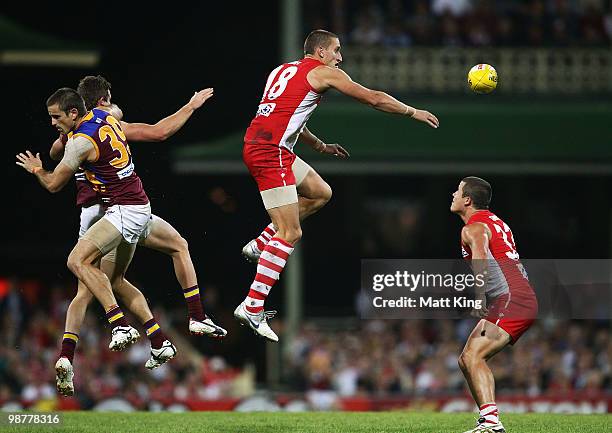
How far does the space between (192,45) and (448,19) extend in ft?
17.2

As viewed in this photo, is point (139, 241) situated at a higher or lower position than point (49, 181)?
lower

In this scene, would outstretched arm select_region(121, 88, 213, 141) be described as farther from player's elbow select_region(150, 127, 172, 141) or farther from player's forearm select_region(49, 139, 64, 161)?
player's forearm select_region(49, 139, 64, 161)

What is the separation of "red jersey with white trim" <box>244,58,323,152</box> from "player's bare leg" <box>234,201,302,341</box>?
588 mm

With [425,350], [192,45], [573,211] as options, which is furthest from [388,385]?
[192,45]

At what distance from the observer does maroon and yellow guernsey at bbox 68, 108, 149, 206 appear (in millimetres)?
10883

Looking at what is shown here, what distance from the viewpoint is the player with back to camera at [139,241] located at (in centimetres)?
1130

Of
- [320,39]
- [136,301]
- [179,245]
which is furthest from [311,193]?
[136,301]

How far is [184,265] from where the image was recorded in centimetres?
1155

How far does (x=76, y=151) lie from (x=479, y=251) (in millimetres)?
3297

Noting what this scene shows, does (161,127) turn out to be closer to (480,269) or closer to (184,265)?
(184,265)
